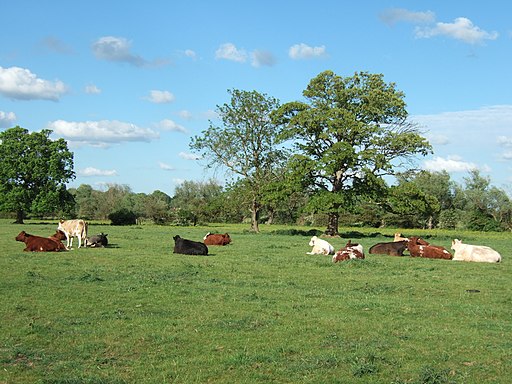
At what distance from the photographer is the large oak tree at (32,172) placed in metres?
57.2

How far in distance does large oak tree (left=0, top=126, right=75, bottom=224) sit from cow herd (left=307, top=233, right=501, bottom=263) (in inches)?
1642

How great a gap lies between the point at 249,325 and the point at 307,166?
3054 centimetres

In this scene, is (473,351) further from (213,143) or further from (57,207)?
(57,207)

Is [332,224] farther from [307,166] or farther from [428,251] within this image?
[428,251]

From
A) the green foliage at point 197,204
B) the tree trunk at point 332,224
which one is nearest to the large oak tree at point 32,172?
the green foliage at point 197,204

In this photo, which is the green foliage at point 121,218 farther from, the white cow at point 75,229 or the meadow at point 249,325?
the meadow at point 249,325

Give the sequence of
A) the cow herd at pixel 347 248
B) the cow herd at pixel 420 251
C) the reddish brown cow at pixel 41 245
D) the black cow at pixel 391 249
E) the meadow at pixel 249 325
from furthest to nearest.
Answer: the black cow at pixel 391 249 < the reddish brown cow at pixel 41 245 < the cow herd at pixel 347 248 < the cow herd at pixel 420 251 < the meadow at pixel 249 325

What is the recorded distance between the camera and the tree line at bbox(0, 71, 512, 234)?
130ft

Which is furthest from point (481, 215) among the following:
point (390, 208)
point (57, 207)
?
point (57, 207)

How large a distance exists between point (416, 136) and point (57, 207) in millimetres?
38378

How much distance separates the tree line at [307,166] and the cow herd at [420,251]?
1510 centimetres

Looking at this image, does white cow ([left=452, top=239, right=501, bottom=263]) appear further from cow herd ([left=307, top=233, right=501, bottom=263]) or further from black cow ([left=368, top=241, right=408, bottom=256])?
black cow ([left=368, top=241, right=408, bottom=256])

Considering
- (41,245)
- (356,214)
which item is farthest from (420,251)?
(356,214)

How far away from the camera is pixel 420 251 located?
2280 cm
